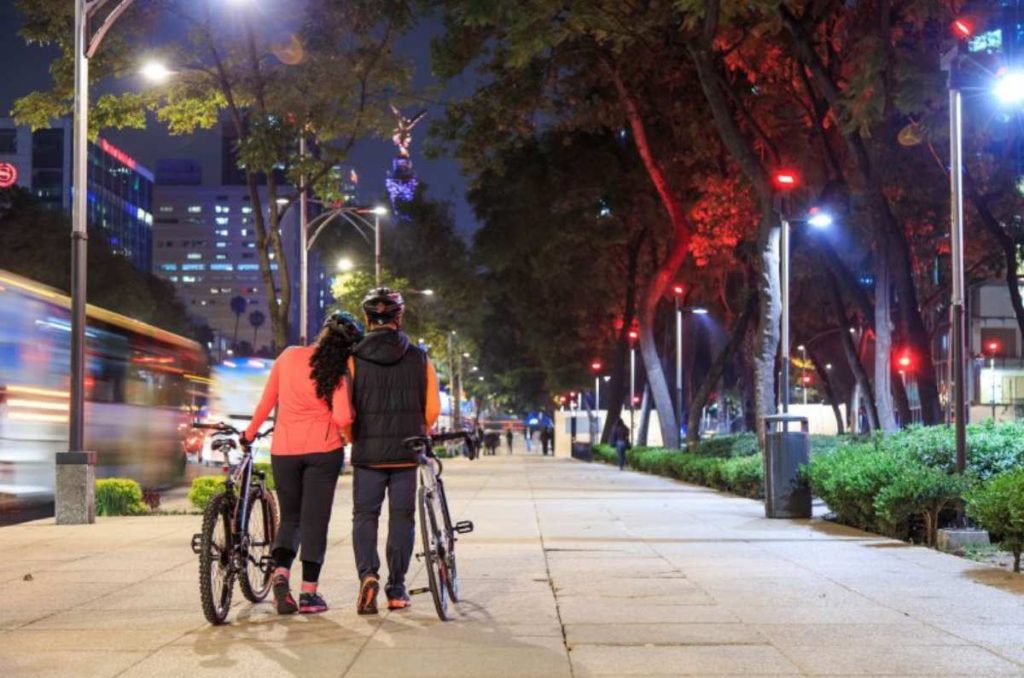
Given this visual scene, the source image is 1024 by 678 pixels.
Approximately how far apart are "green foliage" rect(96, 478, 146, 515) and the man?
11438 mm

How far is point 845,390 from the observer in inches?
3034

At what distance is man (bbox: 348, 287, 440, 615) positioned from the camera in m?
8.83

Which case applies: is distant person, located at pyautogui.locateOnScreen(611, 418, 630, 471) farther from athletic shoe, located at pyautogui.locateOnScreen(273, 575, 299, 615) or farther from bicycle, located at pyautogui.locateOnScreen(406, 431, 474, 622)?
athletic shoe, located at pyautogui.locateOnScreen(273, 575, 299, 615)

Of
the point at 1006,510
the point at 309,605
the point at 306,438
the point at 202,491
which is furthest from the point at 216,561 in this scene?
the point at 202,491

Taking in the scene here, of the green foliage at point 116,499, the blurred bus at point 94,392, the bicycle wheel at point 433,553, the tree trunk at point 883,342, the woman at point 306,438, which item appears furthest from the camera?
the tree trunk at point 883,342

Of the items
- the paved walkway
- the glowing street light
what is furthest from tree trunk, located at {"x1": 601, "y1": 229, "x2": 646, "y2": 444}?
the paved walkway

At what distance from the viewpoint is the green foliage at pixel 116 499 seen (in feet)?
64.1

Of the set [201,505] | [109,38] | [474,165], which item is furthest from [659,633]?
[474,165]

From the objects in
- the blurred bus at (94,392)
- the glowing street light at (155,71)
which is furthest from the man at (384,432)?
the glowing street light at (155,71)

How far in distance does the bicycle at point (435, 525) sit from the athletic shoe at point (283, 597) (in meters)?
0.80

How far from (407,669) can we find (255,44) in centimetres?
2100

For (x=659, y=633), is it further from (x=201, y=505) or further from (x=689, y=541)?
(x=201, y=505)

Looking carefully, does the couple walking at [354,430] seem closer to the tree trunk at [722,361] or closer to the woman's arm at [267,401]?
the woman's arm at [267,401]

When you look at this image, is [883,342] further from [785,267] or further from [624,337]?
[624,337]
